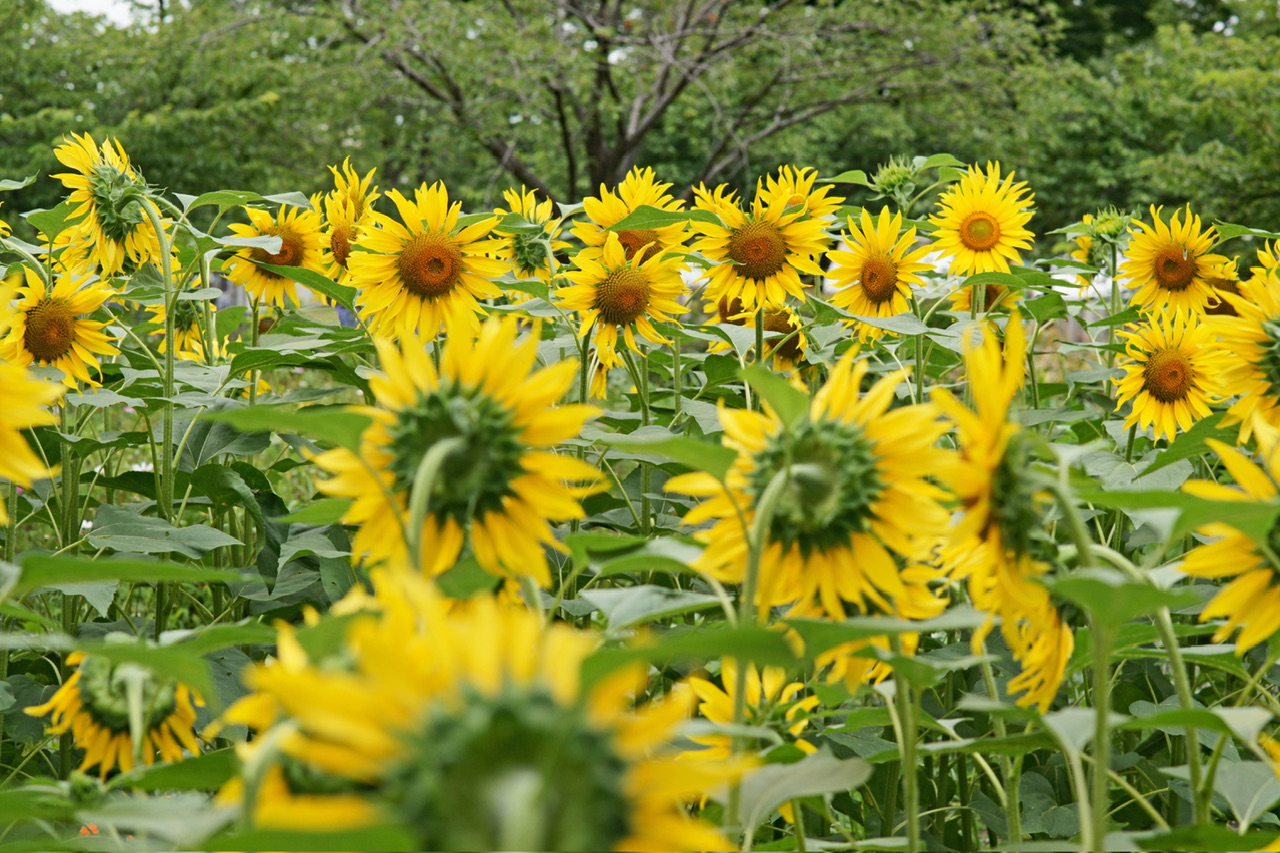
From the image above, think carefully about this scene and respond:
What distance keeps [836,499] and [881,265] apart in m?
1.31

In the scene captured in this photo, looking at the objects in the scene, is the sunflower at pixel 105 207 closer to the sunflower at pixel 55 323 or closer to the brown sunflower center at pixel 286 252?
the sunflower at pixel 55 323

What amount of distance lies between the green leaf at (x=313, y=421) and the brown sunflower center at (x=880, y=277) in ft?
4.68

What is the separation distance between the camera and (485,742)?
420mm

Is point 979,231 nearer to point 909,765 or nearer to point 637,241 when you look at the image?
point 637,241

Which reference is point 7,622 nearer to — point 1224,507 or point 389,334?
point 389,334

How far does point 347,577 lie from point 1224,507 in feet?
3.34

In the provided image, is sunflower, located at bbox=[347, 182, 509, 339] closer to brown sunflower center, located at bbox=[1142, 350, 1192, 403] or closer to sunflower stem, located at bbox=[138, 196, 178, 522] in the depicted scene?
sunflower stem, located at bbox=[138, 196, 178, 522]

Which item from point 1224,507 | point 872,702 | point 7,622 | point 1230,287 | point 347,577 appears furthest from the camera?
point 1230,287

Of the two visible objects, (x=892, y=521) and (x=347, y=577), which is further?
(x=347, y=577)

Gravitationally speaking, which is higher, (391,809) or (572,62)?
(572,62)

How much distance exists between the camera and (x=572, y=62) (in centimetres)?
977

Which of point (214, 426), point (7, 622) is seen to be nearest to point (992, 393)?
point (214, 426)

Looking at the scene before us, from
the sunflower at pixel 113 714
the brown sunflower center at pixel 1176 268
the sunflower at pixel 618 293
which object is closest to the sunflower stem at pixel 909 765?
the sunflower at pixel 113 714

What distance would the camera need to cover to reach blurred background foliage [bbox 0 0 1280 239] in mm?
10219
